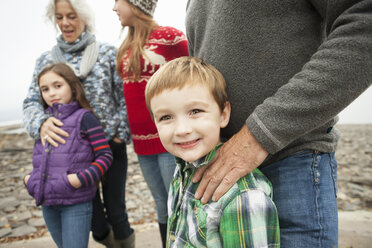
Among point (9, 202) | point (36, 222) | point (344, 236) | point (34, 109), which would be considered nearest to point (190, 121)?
point (34, 109)

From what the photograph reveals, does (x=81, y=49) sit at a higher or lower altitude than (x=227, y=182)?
higher

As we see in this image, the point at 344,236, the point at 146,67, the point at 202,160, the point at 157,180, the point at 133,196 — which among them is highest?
the point at 146,67

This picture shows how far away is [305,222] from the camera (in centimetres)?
105

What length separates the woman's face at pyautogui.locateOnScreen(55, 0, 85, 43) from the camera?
7.66 feet

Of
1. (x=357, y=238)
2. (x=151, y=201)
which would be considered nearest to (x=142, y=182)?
(x=151, y=201)

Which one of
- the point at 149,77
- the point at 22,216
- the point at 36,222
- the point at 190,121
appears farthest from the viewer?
the point at 22,216

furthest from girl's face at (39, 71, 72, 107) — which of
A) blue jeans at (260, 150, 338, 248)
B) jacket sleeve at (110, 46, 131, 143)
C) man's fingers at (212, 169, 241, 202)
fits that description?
blue jeans at (260, 150, 338, 248)

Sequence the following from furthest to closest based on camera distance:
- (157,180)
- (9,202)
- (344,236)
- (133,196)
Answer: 1. (133,196)
2. (9,202)
3. (344,236)
4. (157,180)

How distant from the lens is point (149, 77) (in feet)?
7.09

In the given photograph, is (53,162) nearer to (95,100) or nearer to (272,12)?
(95,100)

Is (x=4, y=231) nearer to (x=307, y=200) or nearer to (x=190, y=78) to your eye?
(x=190, y=78)

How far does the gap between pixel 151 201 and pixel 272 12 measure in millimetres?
4003

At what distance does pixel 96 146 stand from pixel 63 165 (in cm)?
29

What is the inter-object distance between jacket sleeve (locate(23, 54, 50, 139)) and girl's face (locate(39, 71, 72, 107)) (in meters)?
0.18
